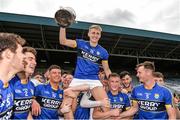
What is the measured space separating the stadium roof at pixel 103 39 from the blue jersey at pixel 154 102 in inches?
407

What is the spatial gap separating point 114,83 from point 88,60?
0.96 meters

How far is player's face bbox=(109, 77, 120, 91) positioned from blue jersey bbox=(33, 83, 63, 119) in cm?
113

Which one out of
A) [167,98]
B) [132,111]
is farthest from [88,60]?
[167,98]

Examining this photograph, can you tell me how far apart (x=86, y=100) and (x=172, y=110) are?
5.30 feet

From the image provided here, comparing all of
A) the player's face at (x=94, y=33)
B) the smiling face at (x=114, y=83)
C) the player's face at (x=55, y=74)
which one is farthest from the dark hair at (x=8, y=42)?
the smiling face at (x=114, y=83)

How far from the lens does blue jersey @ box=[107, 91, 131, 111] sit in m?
6.52

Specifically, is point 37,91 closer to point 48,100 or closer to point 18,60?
point 48,100

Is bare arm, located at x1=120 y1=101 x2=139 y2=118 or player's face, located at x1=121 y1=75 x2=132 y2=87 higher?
player's face, located at x1=121 y1=75 x2=132 y2=87

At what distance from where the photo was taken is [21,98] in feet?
17.2

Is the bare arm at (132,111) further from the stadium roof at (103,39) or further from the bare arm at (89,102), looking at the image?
the stadium roof at (103,39)

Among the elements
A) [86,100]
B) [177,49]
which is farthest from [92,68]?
[177,49]

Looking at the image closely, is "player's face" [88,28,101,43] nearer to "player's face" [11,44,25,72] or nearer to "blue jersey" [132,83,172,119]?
"blue jersey" [132,83,172,119]

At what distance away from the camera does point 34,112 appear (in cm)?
539

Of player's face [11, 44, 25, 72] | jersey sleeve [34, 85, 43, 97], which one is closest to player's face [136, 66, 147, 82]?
jersey sleeve [34, 85, 43, 97]
